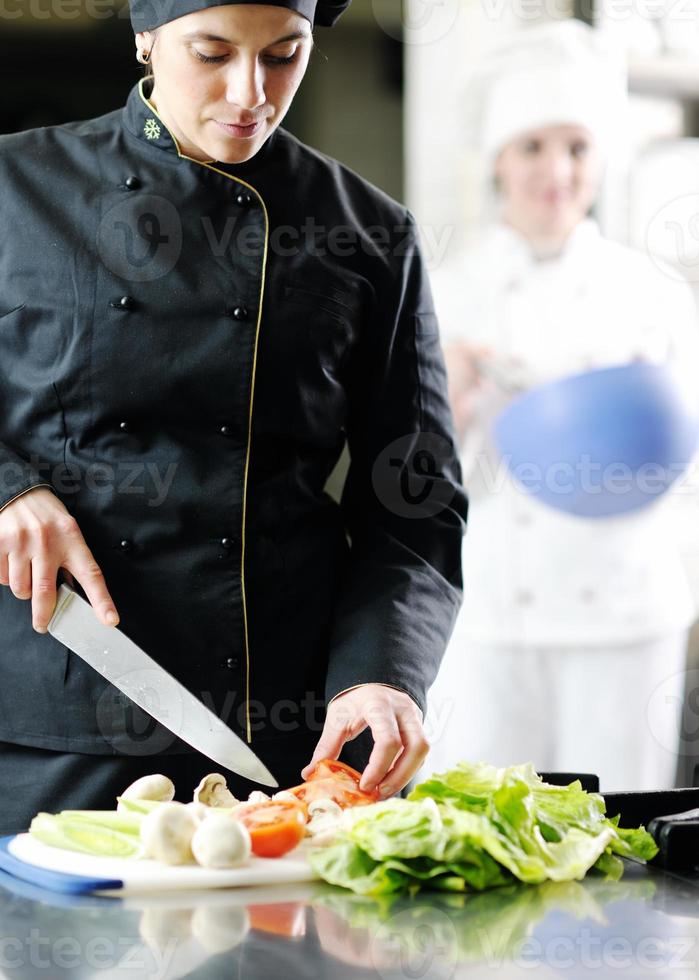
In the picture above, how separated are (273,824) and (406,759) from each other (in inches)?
9.5

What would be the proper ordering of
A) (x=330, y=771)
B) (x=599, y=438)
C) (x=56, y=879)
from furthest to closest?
(x=599, y=438) < (x=330, y=771) < (x=56, y=879)

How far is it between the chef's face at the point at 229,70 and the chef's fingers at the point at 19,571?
0.49m

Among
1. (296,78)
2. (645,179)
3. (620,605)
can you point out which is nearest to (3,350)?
(296,78)

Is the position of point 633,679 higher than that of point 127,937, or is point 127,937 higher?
point 127,937

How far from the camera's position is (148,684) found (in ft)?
4.59

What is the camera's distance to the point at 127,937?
956mm

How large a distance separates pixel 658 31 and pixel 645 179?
1.18 feet

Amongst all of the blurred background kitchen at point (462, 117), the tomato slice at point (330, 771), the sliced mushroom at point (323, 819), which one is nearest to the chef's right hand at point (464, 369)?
the blurred background kitchen at point (462, 117)

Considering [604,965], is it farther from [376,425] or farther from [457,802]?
[376,425]

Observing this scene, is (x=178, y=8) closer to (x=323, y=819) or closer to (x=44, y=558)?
(x=44, y=558)

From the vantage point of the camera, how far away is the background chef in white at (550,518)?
9.48 feet

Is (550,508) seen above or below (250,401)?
below

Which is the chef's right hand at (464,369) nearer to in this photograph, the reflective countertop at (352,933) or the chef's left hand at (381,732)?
the chef's left hand at (381,732)

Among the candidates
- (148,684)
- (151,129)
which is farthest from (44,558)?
(151,129)
